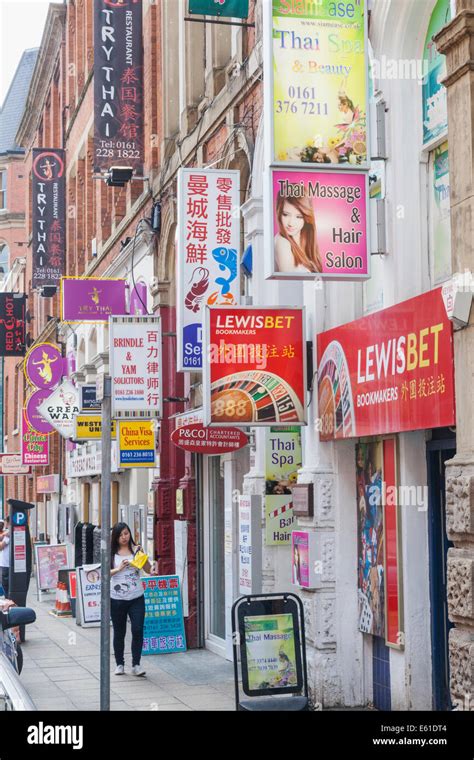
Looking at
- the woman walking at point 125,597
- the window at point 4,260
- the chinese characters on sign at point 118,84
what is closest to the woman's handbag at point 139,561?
the woman walking at point 125,597

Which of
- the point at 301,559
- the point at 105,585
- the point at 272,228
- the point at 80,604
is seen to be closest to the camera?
the point at 105,585

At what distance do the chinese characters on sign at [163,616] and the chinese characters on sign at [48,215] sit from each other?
19088 mm

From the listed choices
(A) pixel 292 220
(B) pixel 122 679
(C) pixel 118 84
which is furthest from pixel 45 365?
(A) pixel 292 220

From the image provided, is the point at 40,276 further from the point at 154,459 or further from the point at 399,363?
the point at 399,363

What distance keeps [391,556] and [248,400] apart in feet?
6.97

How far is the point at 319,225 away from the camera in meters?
10.4

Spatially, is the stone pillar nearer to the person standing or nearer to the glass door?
the glass door

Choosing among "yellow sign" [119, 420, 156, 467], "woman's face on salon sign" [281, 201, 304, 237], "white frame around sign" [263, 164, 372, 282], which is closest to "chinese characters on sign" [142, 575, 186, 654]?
"yellow sign" [119, 420, 156, 467]

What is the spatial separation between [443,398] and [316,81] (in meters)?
3.06

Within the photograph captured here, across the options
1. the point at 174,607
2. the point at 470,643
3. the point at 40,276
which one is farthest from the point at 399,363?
the point at 40,276

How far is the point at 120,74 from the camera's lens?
22.1 m

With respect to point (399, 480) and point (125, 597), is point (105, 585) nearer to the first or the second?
point (399, 480)

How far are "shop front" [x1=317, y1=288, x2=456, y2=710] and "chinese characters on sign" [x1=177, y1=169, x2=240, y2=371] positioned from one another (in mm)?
3437

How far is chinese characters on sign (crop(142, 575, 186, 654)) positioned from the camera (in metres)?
16.2
